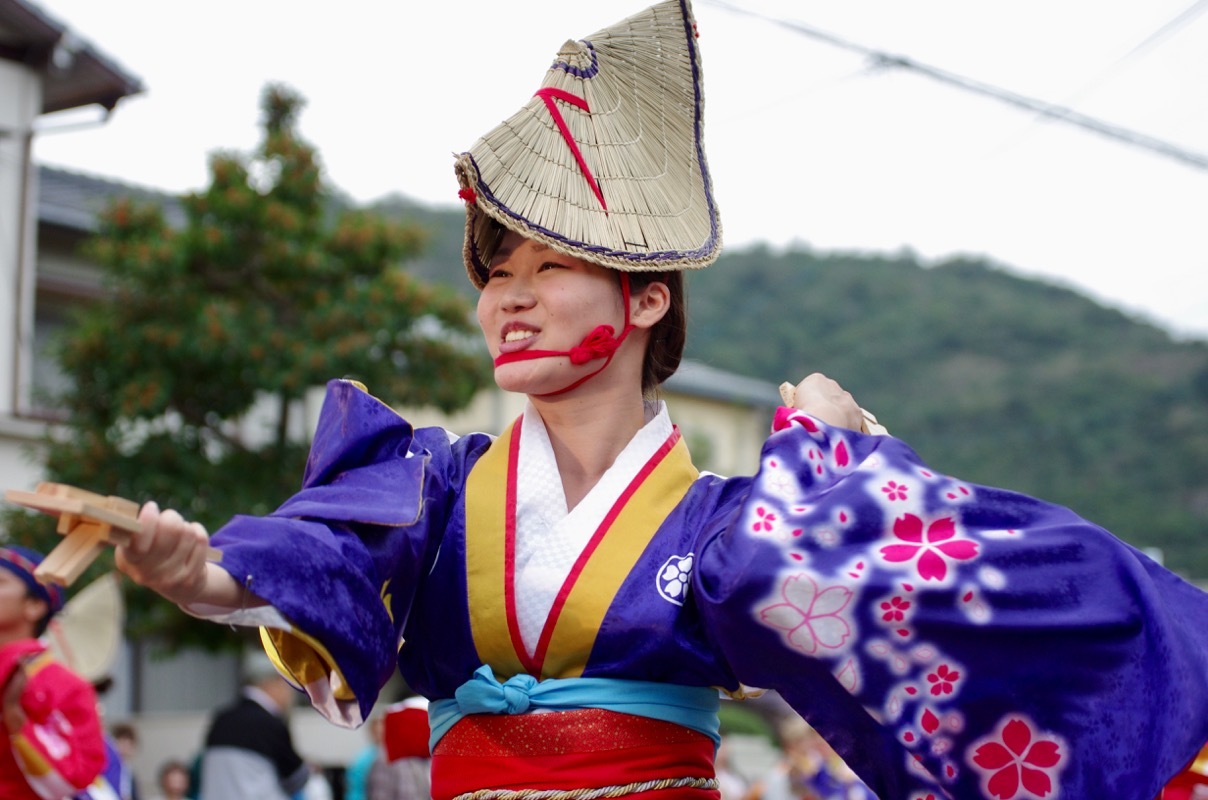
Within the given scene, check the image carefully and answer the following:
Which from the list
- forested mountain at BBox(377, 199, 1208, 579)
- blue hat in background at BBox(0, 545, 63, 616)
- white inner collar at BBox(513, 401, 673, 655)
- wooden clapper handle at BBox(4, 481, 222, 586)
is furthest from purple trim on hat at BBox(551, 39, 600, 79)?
forested mountain at BBox(377, 199, 1208, 579)

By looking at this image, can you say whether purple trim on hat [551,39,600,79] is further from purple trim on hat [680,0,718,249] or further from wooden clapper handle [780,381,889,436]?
wooden clapper handle [780,381,889,436]

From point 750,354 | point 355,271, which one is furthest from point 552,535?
point 750,354

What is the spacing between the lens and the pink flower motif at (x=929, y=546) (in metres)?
2.20

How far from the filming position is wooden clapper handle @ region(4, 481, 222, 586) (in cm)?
160

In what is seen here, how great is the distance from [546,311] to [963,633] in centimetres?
92

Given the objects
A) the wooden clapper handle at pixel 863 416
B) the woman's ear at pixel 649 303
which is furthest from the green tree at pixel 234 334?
the wooden clapper handle at pixel 863 416

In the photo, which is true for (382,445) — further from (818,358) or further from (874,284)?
(874,284)

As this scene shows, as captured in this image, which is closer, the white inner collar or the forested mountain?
the white inner collar

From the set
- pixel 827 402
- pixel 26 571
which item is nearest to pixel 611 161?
pixel 827 402

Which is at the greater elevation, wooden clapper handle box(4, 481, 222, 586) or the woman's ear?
the woman's ear

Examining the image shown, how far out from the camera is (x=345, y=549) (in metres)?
2.15

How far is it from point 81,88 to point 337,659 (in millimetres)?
11266

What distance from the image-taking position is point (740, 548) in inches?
88.0

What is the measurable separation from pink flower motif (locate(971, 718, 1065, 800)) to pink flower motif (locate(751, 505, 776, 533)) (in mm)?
462
